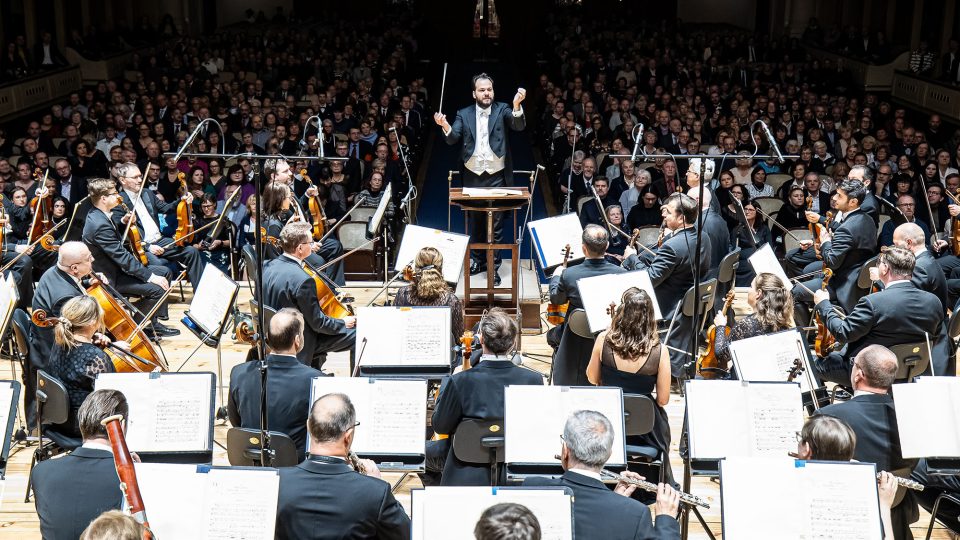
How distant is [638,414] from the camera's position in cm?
448

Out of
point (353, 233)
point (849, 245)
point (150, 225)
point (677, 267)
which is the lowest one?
point (677, 267)

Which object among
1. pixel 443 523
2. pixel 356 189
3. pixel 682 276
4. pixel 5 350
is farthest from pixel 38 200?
pixel 443 523

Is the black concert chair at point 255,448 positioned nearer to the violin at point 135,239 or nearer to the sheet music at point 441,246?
the sheet music at point 441,246

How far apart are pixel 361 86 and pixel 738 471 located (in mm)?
11742

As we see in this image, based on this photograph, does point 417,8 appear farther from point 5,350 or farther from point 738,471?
point 738,471

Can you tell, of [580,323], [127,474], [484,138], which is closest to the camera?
[127,474]

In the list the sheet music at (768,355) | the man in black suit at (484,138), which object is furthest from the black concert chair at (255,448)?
the man in black suit at (484,138)

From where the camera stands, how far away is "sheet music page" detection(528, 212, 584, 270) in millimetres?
6590

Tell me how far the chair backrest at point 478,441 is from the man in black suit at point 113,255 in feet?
12.1

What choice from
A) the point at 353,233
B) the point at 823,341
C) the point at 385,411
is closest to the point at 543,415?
the point at 385,411

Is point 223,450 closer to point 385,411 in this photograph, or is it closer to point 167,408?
point 167,408

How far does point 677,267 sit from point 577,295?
880 mm

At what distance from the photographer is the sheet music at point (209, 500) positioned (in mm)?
3465

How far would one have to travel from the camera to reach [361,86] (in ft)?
47.6
